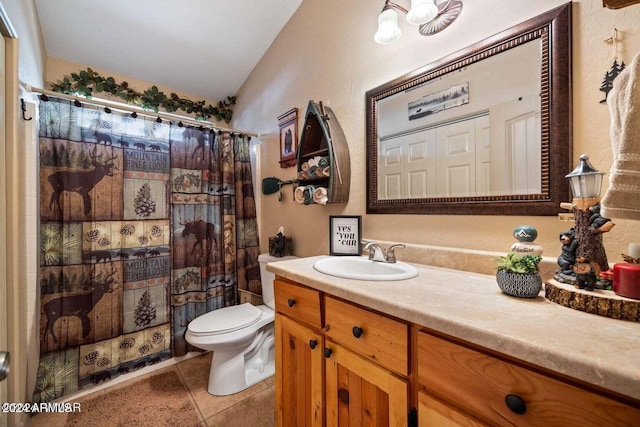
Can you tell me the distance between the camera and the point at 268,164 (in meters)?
2.19

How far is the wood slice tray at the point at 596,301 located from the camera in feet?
1.78

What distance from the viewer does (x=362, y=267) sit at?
1.23m

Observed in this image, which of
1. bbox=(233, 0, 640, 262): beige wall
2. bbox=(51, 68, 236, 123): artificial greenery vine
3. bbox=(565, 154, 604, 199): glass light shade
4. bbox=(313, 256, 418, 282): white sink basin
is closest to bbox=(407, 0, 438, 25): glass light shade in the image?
bbox=(233, 0, 640, 262): beige wall

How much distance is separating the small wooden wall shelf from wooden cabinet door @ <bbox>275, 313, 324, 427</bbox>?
0.73 meters

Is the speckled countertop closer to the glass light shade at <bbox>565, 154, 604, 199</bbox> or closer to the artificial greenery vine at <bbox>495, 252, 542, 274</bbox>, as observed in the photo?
the artificial greenery vine at <bbox>495, 252, 542, 274</bbox>

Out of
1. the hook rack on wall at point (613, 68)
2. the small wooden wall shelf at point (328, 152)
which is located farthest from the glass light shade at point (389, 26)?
the hook rack on wall at point (613, 68)

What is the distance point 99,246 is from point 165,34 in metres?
1.61

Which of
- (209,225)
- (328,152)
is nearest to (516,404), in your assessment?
(328,152)

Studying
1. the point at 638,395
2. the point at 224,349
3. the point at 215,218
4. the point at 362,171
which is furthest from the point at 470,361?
the point at 215,218

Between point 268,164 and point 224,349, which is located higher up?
point 268,164

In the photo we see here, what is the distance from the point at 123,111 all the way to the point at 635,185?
245 cm

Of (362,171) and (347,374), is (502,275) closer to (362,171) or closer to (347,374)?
(347,374)

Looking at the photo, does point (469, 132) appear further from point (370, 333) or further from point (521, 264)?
point (370, 333)

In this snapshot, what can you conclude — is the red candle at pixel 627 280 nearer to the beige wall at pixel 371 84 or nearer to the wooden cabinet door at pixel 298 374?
the beige wall at pixel 371 84
